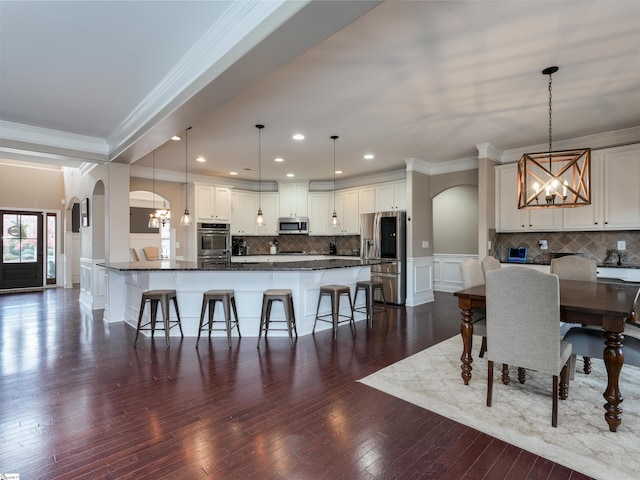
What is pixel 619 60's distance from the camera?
113 inches

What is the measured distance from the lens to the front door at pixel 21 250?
8.33m

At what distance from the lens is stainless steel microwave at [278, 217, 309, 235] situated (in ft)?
26.5

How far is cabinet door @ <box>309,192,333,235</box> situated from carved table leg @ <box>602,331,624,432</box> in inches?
244

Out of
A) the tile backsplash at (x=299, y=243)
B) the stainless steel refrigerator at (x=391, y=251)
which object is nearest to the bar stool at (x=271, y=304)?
the stainless steel refrigerator at (x=391, y=251)

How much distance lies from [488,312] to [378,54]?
2181 millimetres

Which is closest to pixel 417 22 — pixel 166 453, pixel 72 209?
pixel 166 453

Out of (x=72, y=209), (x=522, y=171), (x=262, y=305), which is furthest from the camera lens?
(x=72, y=209)

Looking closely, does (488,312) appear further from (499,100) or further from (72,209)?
(72,209)

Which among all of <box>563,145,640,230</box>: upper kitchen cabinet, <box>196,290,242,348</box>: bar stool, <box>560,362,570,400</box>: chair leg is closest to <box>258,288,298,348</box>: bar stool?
<box>196,290,242,348</box>: bar stool

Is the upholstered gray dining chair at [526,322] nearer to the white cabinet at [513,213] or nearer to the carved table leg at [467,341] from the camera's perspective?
the carved table leg at [467,341]

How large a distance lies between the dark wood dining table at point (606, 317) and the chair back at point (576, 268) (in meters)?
0.90

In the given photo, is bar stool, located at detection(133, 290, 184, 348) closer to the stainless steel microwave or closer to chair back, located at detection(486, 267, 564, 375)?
chair back, located at detection(486, 267, 564, 375)

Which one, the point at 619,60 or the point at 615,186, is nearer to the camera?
the point at 619,60

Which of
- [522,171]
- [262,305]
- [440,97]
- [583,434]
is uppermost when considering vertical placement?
[440,97]
